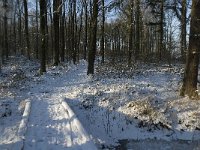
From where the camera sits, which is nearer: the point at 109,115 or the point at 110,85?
the point at 109,115

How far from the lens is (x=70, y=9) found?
50.7 metres

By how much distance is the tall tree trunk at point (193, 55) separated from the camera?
1481 centimetres

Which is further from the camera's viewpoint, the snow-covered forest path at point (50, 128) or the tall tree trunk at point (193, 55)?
the tall tree trunk at point (193, 55)

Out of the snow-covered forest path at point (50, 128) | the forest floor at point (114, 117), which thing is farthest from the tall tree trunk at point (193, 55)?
the snow-covered forest path at point (50, 128)

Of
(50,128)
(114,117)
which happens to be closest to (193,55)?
(114,117)

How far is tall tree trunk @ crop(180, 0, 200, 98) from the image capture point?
1481 centimetres

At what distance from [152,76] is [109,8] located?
524 centimetres

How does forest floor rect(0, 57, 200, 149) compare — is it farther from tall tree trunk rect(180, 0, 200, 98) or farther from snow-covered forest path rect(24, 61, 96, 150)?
tall tree trunk rect(180, 0, 200, 98)

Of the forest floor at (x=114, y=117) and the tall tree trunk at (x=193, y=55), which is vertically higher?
the tall tree trunk at (x=193, y=55)

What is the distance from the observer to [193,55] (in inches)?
597

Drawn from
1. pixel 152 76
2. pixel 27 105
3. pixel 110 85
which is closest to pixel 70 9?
pixel 152 76

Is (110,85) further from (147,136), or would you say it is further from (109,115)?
(147,136)

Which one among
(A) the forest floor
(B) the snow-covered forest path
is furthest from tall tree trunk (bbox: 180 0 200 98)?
(B) the snow-covered forest path

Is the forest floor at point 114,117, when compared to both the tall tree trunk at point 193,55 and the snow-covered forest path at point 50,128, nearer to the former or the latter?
the snow-covered forest path at point 50,128
